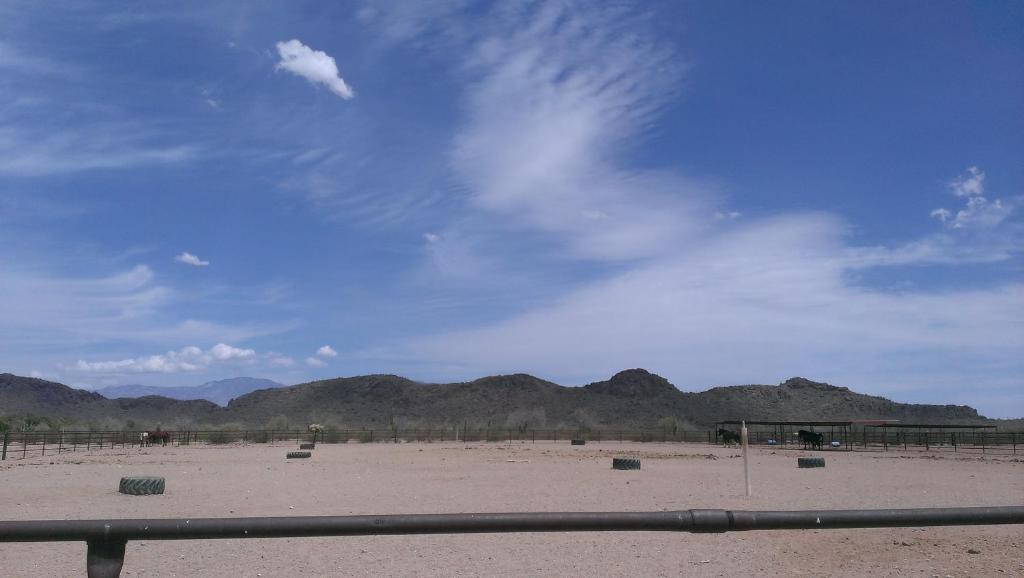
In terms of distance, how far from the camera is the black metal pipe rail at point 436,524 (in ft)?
8.80

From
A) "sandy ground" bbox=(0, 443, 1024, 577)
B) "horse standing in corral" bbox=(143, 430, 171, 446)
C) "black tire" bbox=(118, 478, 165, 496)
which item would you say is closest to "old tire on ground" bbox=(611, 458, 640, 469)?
"sandy ground" bbox=(0, 443, 1024, 577)

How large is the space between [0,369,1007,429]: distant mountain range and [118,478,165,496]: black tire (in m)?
103

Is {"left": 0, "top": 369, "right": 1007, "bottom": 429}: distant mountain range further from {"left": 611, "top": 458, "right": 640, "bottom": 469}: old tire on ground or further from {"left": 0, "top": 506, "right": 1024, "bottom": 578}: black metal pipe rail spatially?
{"left": 0, "top": 506, "right": 1024, "bottom": 578}: black metal pipe rail

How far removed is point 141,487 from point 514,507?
1079cm

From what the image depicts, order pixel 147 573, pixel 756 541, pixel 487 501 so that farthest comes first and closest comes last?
1. pixel 487 501
2. pixel 756 541
3. pixel 147 573

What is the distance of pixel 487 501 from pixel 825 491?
1025 cm

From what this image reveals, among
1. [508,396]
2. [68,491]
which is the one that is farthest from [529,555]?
[508,396]

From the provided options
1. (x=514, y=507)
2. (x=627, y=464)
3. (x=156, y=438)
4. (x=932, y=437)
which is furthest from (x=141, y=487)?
(x=932, y=437)

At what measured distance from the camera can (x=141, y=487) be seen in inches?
806

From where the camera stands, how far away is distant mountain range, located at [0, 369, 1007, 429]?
135m

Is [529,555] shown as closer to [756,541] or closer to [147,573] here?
[756,541]

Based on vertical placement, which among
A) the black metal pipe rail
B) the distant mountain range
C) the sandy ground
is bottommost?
the sandy ground

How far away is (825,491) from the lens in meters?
21.8

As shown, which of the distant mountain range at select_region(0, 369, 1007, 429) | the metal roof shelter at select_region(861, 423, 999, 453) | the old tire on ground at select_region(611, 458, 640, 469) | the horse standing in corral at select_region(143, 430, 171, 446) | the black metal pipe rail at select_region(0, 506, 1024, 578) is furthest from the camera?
the distant mountain range at select_region(0, 369, 1007, 429)
